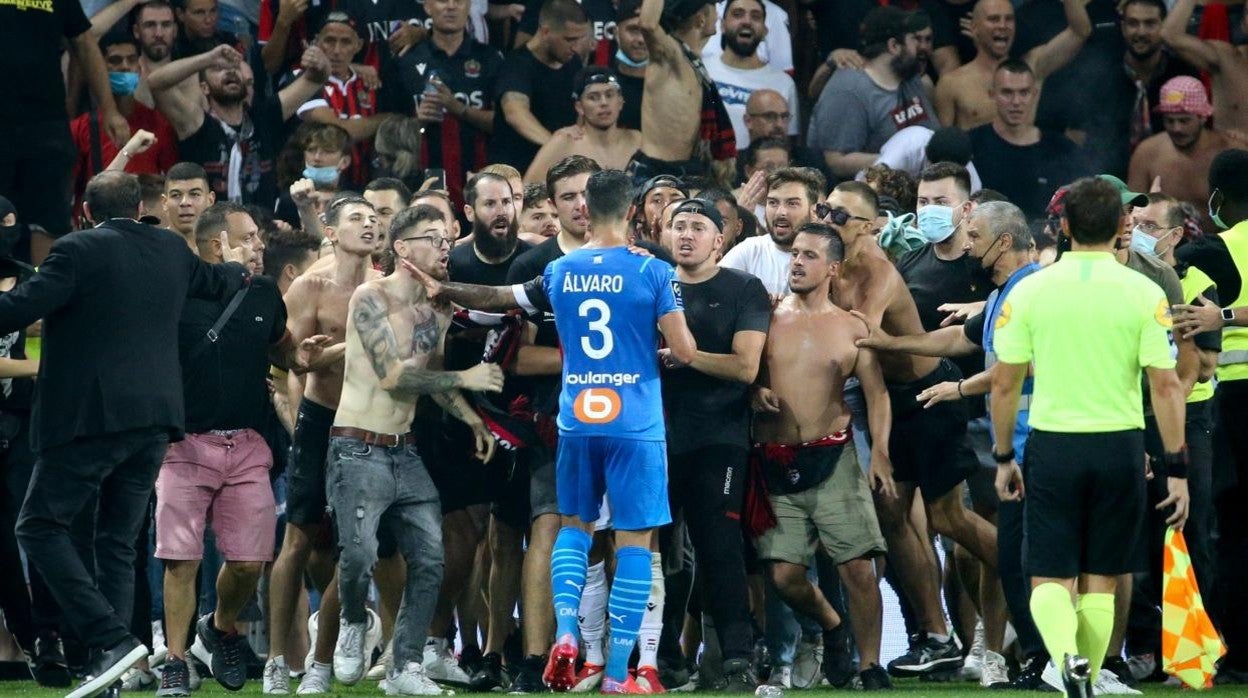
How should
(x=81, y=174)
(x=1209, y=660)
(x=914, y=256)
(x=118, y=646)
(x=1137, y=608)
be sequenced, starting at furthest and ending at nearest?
1. (x=81, y=174)
2. (x=914, y=256)
3. (x=1137, y=608)
4. (x=1209, y=660)
5. (x=118, y=646)

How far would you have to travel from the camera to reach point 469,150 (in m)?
13.7

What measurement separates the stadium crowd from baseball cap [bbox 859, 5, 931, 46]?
2349 millimetres

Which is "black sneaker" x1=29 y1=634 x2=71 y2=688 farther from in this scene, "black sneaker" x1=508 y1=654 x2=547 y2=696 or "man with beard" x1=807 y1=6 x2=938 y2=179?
"man with beard" x1=807 y1=6 x2=938 y2=179

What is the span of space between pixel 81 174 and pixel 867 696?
21.6ft

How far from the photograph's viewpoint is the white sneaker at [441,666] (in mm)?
9781

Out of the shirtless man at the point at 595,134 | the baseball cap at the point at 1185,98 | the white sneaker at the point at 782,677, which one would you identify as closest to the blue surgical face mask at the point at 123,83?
the shirtless man at the point at 595,134

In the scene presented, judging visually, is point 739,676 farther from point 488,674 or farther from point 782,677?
point 488,674

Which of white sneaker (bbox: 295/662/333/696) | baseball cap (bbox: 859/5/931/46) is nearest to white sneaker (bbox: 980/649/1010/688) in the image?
white sneaker (bbox: 295/662/333/696)

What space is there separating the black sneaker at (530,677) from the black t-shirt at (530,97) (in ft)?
16.1

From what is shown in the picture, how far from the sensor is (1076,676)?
24.7 feet

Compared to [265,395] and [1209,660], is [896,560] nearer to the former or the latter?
[1209,660]

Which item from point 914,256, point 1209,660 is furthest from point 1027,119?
point 1209,660

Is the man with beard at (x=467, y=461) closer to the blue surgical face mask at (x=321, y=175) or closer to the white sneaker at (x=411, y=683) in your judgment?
the white sneaker at (x=411, y=683)

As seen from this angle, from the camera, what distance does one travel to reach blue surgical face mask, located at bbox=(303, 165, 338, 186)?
1273cm
